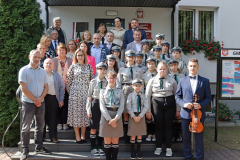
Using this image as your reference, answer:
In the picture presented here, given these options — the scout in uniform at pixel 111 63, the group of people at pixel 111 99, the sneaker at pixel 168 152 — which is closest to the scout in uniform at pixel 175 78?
the group of people at pixel 111 99

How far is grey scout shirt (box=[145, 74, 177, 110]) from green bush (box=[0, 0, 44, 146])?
3247 millimetres

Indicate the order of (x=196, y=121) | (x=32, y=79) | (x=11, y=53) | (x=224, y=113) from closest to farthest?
1. (x=196, y=121)
2. (x=32, y=79)
3. (x=11, y=53)
4. (x=224, y=113)

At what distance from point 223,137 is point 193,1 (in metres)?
5.01

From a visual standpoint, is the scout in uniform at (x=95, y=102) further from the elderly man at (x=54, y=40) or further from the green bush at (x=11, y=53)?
the green bush at (x=11, y=53)

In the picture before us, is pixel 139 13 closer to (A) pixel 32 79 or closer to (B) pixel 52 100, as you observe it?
(B) pixel 52 100

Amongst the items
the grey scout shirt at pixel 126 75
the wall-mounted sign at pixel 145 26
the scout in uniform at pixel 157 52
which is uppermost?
the wall-mounted sign at pixel 145 26

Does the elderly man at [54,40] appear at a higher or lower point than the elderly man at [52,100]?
higher

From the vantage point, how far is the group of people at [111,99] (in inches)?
176

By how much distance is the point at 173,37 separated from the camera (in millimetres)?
8570

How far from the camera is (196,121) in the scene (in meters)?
4.35

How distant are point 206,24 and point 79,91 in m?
6.53

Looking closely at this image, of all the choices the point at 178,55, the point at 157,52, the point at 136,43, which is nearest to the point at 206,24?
the point at 136,43

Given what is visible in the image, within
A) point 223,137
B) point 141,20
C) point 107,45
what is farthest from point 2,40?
point 223,137

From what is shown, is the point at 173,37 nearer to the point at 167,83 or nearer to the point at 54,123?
the point at 167,83
